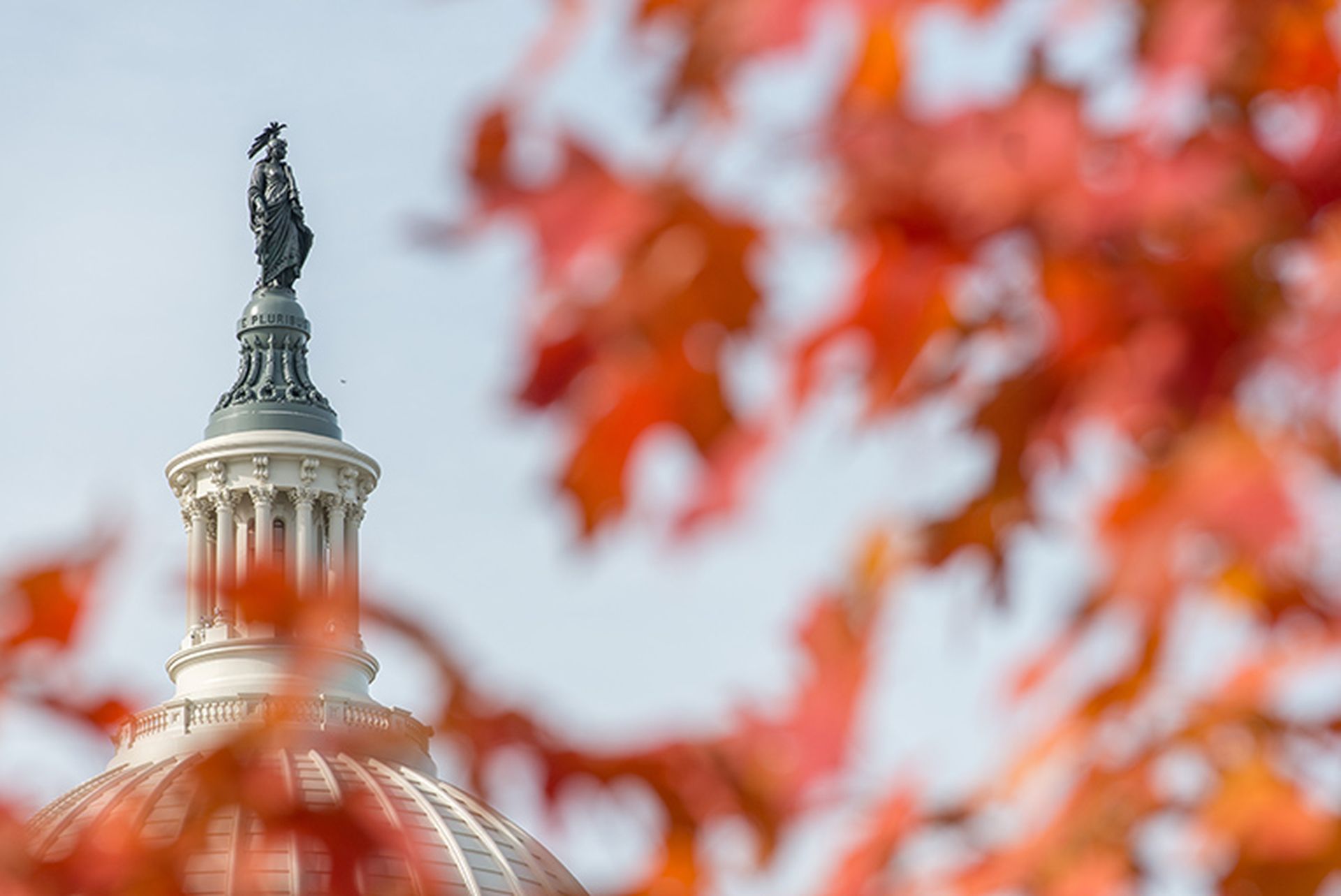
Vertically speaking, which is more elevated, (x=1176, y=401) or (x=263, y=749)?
(x=263, y=749)

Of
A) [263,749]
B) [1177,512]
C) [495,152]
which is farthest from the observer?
[263,749]

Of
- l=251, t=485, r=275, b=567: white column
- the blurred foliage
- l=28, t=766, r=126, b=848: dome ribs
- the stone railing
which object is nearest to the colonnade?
l=251, t=485, r=275, b=567: white column

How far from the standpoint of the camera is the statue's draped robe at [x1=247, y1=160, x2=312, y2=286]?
250 ft

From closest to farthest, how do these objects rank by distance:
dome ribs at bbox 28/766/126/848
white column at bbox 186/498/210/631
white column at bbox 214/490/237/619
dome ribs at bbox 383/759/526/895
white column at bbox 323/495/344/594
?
dome ribs at bbox 28/766/126/848 → dome ribs at bbox 383/759/526/895 → white column at bbox 186/498/210/631 → white column at bbox 214/490/237/619 → white column at bbox 323/495/344/594

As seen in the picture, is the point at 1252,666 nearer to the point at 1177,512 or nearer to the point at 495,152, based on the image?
the point at 1177,512

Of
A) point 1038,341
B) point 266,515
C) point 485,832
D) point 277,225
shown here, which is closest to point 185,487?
point 266,515

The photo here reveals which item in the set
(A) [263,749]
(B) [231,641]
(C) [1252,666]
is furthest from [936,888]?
(B) [231,641]

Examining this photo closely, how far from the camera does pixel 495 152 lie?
3182 mm

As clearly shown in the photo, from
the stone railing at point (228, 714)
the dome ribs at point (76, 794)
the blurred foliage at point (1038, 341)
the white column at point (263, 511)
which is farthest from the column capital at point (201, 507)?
the blurred foliage at point (1038, 341)

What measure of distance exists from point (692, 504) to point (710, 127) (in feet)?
1.33

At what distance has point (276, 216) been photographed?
77.8 meters

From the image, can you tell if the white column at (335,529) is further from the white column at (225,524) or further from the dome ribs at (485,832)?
the dome ribs at (485,832)

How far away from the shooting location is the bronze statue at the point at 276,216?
7606 centimetres

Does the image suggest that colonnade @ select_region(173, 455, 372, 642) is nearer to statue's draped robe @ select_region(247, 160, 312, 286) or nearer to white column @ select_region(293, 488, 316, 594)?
white column @ select_region(293, 488, 316, 594)
